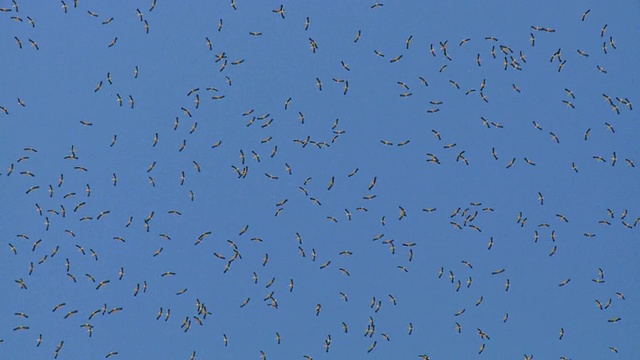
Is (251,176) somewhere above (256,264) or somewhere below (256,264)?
above

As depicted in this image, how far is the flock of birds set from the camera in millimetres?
2248

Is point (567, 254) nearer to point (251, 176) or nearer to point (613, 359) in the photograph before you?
point (613, 359)

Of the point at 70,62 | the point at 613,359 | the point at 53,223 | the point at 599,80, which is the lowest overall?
the point at 613,359

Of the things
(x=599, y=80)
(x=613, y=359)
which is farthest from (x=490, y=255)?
(x=599, y=80)

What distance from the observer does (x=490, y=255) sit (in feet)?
7.66

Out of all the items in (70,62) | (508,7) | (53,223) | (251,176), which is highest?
(508,7)

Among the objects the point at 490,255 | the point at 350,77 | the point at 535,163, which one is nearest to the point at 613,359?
the point at 490,255

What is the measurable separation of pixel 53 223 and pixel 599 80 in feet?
5.58

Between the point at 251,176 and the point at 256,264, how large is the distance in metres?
0.26

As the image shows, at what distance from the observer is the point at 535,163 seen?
2344 millimetres

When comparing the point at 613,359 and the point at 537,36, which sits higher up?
the point at 537,36

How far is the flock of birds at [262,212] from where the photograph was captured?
225cm

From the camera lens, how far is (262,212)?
2295 mm

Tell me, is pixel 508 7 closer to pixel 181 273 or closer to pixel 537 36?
pixel 537 36
